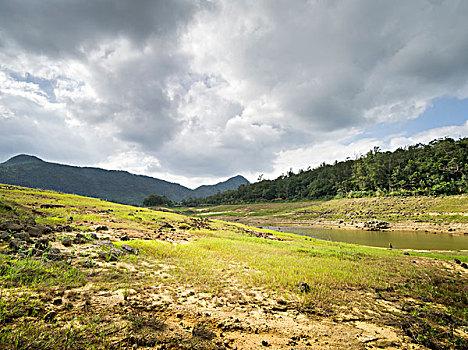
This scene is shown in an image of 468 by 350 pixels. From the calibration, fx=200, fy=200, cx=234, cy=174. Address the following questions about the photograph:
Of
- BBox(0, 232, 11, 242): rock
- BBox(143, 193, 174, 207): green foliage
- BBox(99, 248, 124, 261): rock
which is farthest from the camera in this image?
BBox(143, 193, 174, 207): green foliage

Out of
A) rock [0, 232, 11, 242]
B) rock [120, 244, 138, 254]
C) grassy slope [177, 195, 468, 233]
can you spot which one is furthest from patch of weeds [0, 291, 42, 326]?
grassy slope [177, 195, 468, 233]

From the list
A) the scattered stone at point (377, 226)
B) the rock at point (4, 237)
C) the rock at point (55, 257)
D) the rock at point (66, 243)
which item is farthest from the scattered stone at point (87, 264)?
the scattered stone at point (377, 226)

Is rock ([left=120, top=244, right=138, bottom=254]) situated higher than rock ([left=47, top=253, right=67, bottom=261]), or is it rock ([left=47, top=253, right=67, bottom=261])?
rock ([left=47, top=253, right=67, bottom=261])

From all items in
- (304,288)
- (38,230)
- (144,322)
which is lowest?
(304,288)

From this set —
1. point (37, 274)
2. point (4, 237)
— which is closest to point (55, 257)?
point (37, 274)

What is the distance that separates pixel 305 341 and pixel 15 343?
6.05 meters

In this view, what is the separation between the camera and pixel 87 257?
9.29 m

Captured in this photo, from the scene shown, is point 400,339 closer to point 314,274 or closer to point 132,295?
point 314,274

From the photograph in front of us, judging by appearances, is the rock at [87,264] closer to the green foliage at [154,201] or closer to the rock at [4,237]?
the rock at [4,237]

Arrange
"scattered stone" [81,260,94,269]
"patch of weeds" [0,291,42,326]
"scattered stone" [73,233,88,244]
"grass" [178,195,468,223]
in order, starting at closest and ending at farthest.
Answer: "patch of weeds" [0,291,42,326] < "scattered stone" [81,260,94,269] < "scattered stone" [73,233,88,244] < "grass" [178,195,468,223]

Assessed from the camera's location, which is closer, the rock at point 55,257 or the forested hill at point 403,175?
the rock at point 55,257

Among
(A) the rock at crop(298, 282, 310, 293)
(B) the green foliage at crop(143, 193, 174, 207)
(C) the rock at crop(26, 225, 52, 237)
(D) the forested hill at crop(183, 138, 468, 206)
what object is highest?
(D) the forested hill at crop(183, 138, 468, 206)

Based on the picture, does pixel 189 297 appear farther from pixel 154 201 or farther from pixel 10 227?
pixel 154 201

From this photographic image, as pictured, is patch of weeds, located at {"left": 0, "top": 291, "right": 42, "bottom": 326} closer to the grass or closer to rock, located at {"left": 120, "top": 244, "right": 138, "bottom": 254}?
rock, located at {"left": 120, "top": 244, "right": 138, "bottom": 254}
